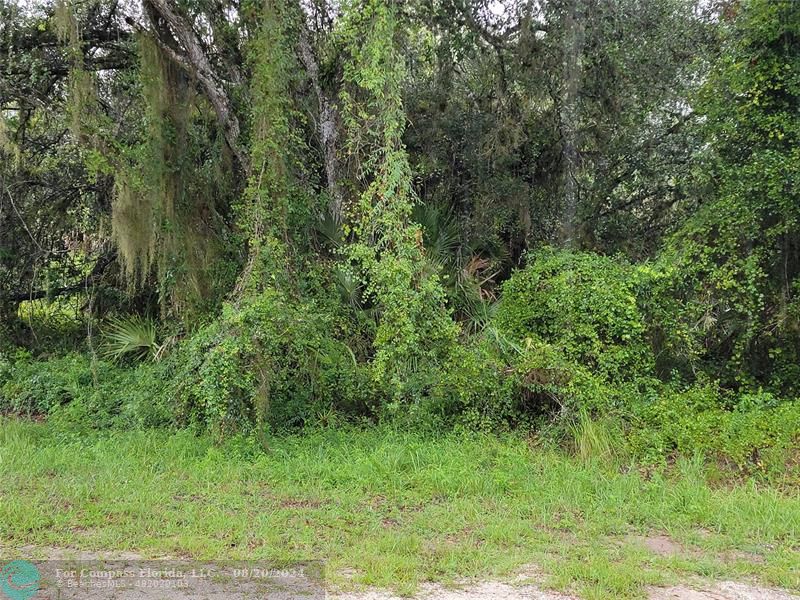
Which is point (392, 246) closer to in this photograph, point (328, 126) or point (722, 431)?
point (328, 126)

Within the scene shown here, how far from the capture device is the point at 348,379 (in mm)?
6727

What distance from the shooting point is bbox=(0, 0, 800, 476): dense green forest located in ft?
20.2

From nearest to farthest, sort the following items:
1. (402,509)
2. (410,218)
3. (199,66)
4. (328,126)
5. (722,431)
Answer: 1. (402,509)
2. (722,431)
3. (199,66)
4. (410,218)
5. (328,126)

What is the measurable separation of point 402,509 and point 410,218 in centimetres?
435

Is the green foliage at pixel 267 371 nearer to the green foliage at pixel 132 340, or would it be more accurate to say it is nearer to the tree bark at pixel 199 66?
the green foliage at pixel 132 340

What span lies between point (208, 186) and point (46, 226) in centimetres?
381

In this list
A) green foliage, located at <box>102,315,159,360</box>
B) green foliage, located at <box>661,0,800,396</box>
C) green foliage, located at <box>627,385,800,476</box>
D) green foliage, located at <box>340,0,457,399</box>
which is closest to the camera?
green foliage, located at <box>627,385,800,476</box>

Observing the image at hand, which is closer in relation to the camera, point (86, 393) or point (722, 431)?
point (722, 431)

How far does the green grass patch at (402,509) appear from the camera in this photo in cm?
361
